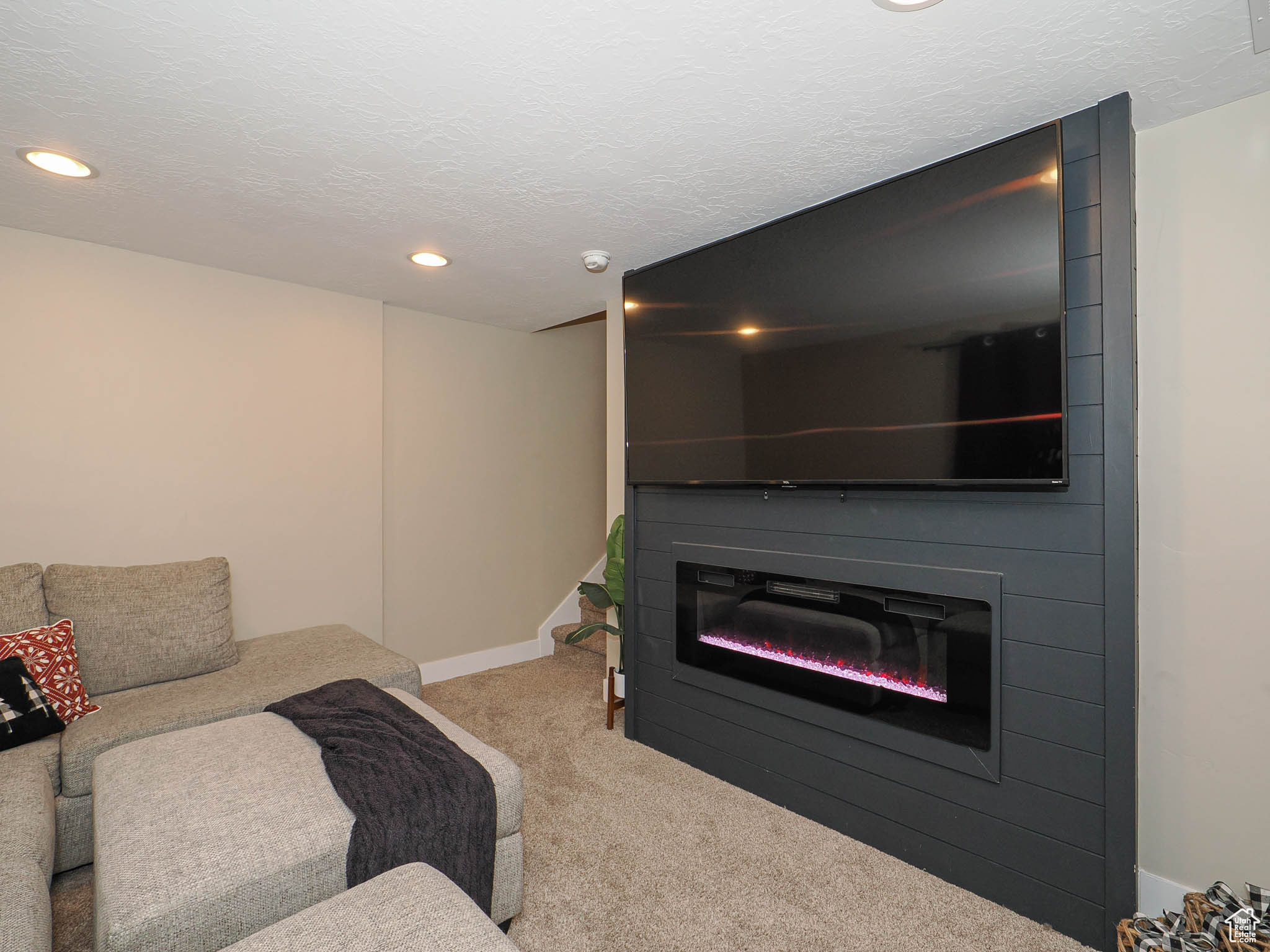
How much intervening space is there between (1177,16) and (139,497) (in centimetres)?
396

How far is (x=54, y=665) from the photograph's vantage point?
2320mm

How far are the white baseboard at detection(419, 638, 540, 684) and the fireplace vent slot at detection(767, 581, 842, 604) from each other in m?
2.30

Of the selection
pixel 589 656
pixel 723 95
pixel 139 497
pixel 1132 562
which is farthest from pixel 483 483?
pixel 1132 562

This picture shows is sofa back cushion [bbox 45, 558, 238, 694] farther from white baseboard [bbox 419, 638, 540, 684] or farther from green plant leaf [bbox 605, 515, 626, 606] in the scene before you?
green plant leaf [bbox 605, 515, 626, 606]

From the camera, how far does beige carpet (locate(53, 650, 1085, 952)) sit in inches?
71.2

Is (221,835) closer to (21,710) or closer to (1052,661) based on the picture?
(21,710)

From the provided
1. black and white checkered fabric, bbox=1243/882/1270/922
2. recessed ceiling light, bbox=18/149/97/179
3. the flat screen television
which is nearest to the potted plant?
the flat screen television

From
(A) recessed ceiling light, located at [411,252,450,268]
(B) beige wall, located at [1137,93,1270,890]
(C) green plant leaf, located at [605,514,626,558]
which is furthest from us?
(C) green plant leaf, located at [605,514,626,558]

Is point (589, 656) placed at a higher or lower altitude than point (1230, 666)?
lower

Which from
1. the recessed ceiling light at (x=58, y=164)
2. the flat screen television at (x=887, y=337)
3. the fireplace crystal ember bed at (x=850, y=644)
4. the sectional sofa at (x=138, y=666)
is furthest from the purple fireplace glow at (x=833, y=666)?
the recessed ceiling light at (x=58, y=164)

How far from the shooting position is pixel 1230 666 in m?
1.75

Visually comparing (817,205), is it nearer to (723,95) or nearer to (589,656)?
(723,95)

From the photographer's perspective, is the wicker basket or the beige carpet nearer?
the wicker basket

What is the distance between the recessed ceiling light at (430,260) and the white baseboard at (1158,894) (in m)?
3.36
